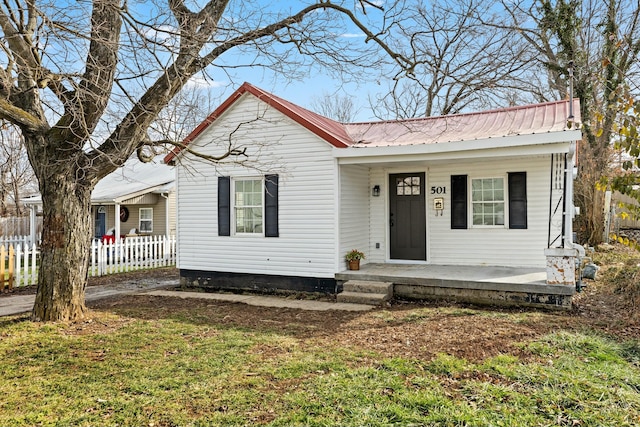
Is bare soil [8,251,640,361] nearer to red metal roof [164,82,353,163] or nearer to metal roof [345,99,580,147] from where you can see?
red metal roof [164,82,353,163]

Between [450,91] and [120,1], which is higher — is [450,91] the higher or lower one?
the higher one

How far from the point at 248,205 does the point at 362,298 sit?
3356 millimetres

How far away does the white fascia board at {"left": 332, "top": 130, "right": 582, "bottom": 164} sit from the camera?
703 centimetres

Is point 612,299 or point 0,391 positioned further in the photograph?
point 612,299

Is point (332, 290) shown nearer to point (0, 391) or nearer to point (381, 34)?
point (381, 34)

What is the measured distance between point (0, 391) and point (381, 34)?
711 cm

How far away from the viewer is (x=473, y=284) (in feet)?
24.0

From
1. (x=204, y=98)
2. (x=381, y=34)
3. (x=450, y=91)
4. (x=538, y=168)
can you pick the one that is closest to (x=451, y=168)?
(x=538, y=168)

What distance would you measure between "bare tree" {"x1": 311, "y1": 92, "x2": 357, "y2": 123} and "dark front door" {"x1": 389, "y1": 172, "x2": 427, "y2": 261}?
62.2ft

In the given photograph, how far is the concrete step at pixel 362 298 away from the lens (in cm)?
758

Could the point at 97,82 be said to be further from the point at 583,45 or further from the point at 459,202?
the point at 583,45

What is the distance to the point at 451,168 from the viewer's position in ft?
30.1

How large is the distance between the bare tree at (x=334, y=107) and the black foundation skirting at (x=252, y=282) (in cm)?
1998

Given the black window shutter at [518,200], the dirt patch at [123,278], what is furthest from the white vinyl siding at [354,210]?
the dirt patch at [123,278]
